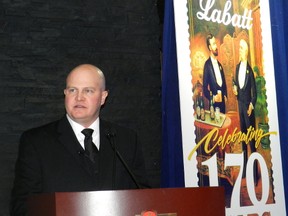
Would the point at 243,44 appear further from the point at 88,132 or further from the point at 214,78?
the point at 88,132

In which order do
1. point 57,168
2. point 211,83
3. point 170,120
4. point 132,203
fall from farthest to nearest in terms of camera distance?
point 211,83
point 170,120
point 57,168
point 132,203

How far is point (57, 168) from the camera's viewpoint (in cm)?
244

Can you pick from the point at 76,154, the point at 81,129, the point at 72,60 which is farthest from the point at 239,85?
the point at 76,154

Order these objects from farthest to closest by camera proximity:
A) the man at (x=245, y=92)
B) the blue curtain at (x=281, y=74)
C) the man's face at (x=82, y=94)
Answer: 1. the blue curtain at (x=281, y=74)
2. the man at (x=245, y=92)
3. the man's face at (x=82, y=94)

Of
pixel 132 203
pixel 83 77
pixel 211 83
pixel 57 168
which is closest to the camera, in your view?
pixel 132 203

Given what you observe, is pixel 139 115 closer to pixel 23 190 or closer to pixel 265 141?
pixel 265 141

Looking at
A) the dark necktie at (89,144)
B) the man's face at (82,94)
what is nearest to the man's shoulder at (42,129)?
the man's face at (82,94)

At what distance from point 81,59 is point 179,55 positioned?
66 cm

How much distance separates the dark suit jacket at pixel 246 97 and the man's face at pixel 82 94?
4.10 ft

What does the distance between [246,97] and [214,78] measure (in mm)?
285

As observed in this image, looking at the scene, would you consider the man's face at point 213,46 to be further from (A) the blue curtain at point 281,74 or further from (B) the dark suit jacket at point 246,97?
(A) the blue curtain at point 281,74

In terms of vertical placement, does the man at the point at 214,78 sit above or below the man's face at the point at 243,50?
below

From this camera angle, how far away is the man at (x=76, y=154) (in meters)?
2.40

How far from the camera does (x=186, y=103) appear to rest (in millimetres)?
3305
